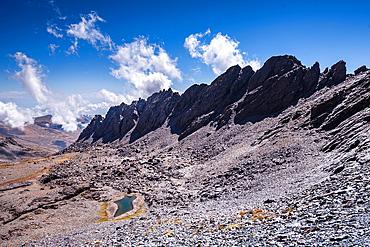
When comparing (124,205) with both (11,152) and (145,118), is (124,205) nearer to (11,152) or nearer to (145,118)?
(145,118)

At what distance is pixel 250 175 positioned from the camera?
143 feet

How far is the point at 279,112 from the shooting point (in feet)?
277

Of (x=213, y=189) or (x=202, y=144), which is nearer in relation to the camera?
(x=213, y=189)

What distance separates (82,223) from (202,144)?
56.8 meters

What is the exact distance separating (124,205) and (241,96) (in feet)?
290

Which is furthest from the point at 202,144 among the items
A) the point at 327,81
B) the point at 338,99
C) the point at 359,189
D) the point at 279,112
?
the point at 359,189

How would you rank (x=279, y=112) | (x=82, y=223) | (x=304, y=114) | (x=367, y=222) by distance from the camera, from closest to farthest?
(x=367, y=222) → (x=82, y=223) → (x=304, y=114) → (x=279, y=112)

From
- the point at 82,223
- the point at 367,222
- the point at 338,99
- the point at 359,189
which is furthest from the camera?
the point at 338,99

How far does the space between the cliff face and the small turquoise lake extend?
57798 mm

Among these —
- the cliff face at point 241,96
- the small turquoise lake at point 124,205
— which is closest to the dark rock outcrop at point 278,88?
the cliff face at point 241,96

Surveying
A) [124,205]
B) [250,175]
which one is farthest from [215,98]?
[124,205]

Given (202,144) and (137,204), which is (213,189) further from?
(202,144)

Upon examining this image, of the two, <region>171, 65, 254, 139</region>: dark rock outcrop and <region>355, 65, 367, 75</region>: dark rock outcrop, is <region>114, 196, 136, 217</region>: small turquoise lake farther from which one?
<region>355, 65, 367, 75</region>: dark rock outcrop

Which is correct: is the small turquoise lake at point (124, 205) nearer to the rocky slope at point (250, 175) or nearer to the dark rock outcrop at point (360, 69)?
the rocky slope at point (250, 175)
